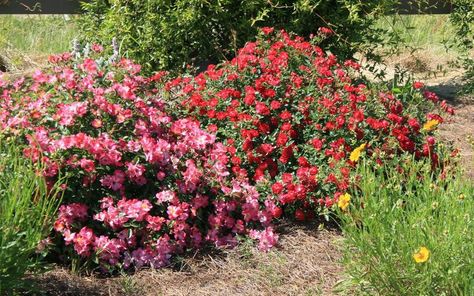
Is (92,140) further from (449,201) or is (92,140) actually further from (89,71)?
(449,201)

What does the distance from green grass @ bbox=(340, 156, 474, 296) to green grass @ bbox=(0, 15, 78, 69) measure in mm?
6476

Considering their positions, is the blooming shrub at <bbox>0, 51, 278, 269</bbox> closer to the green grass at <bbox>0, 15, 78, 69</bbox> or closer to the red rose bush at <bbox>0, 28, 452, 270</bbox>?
the red rose bush at <bbox>0, 28, 452, 270</bbox>

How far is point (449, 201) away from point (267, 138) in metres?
1.47

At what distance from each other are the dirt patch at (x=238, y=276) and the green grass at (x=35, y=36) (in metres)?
5.68

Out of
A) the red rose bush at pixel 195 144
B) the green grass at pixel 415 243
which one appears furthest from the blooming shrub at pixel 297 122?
the green grass at pixel 415 243

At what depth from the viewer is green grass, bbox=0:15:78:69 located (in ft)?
31.5

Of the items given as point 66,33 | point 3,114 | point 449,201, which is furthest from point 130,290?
point 66,33

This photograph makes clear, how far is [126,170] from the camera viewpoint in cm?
406

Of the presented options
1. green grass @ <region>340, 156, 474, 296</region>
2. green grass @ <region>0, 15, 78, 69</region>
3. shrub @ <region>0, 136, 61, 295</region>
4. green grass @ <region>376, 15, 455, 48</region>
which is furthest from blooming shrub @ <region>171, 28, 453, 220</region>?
green grass @ <region>376, 15, 455, 48</region>

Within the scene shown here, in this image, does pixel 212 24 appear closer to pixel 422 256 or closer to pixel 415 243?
pixel 415 243

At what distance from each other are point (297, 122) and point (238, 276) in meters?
1.05

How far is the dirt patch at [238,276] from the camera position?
12.4ft

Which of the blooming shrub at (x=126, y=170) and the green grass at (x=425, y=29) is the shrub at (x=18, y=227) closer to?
the blooming shrub at (x=126, y=170)

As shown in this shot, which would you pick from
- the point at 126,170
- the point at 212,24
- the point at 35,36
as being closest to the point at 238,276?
the point at 126,170
